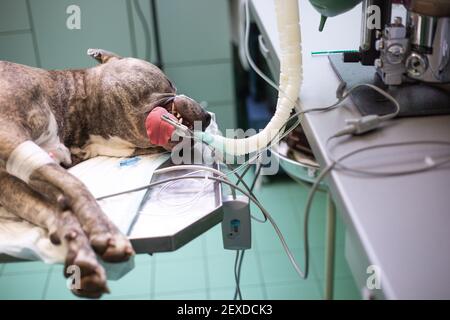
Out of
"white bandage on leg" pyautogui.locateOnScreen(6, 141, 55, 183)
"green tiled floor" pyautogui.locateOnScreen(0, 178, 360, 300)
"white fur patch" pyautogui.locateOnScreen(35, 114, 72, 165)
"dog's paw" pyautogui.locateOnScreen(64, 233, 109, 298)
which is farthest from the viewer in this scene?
"green tiled floor" pyautogui.locateOnScreen(0, 178, 360, 300)

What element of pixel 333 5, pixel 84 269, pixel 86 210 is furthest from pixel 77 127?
pixel 333 5

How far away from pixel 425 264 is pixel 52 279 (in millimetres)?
1878

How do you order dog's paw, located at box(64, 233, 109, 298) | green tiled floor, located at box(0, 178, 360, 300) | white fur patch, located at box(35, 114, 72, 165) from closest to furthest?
dog's paw, located at box(64, 233, 109, 298)
white fur patch, located at box(35, 114, 72, 165)
green tiled floor, located at box(0, 178, 360, 300)

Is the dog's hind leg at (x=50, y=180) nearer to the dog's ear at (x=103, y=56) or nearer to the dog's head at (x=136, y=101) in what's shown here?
the dog's head at (x=136, y=101)

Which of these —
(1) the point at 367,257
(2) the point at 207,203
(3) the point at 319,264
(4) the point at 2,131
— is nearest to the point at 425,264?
(1) the point at 367,257

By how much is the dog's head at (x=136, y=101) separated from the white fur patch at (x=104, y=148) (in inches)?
1.0

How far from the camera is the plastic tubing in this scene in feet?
3.52

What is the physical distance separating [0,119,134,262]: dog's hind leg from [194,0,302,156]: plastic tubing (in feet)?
0.95

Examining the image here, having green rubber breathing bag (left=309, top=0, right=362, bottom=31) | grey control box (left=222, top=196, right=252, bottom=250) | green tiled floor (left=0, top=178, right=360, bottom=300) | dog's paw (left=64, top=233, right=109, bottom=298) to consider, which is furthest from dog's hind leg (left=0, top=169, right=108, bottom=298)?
green tiled floor (left=0, top=178, right=360, bottom=300)

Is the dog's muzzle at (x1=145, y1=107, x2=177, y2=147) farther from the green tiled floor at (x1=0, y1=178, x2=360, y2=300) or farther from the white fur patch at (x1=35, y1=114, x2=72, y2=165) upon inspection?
the green tiled floor at (x1=0, y1=178, x2=360, y2=300)

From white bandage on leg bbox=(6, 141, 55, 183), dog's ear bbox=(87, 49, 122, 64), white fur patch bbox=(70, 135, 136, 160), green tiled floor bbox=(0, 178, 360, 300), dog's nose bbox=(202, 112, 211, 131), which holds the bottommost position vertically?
green tiled floor bbox=(0, 178, 360, 300)

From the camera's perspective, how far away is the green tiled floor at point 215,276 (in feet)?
7.14

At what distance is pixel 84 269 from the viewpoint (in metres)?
0.75
